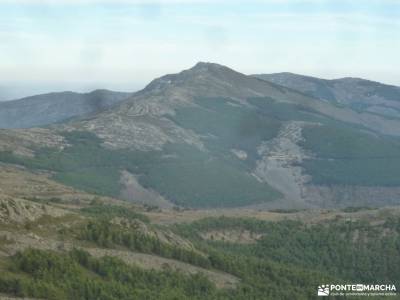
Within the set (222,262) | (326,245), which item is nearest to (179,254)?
(222,262)

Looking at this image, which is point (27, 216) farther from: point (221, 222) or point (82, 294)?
point (221, 222)

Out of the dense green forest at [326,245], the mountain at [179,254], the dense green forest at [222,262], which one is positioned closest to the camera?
the dense green forest at [222,262]

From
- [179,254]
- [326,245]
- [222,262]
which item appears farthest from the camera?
[326,245]

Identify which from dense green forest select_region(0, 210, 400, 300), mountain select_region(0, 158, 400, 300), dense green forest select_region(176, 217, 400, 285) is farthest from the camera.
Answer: dense green forest select_region(176, 217, 400, 285)

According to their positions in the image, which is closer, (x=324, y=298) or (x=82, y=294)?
(x=82, y=294)

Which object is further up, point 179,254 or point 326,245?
point 179,254

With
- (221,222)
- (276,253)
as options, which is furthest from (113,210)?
(276,253)

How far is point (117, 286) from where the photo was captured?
93562 mm

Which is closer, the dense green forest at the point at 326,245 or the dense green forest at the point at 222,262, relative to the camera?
the dense green forest at the point at 222,262

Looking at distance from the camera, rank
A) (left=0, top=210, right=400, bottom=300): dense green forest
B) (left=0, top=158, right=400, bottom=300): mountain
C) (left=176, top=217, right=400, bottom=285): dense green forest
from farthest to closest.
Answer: (left=176, top=217, right=400, bottom=285): dense green forest
(left=0, top=158, right=400, bottom=300): mountain
(left=0, top=210, right=400, bottom=300): dense green forest

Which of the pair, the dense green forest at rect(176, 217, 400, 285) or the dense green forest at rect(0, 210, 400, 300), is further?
the dense green forest at rect(176, 217, 400, 285)

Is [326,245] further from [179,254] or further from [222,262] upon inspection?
[179,254]

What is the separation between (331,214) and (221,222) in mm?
32865

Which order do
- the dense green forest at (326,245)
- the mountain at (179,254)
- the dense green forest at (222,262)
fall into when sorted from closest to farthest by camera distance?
the dense green forest at (222,262) → the mountain at (179,254) → the dense green forest at (326,245)
